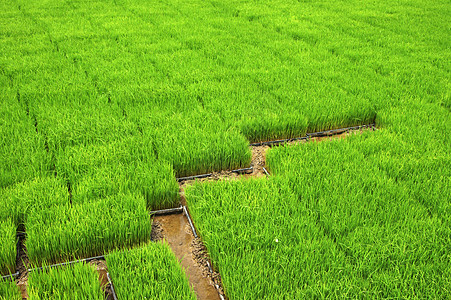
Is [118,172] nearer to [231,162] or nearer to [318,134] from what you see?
[231,162]

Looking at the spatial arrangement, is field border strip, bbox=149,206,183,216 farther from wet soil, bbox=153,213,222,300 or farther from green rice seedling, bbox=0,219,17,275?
green rice seedling, bbox=0,219,17,275

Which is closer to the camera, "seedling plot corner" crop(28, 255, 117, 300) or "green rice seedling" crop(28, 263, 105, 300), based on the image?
"green rice seedling" crop(28, 263, 105, 300)

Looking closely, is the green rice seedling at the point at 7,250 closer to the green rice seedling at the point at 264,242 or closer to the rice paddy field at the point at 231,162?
the rice paddy field at the point at 231,162

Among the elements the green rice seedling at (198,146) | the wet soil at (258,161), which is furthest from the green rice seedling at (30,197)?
the wet soil at (258,161)

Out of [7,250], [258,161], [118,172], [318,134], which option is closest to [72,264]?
[7,250]

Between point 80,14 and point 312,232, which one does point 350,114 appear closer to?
point 312,232

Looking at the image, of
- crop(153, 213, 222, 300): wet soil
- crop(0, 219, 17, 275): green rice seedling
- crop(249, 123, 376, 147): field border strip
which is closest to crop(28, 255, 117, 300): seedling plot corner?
crop(0, 219, 17, 275): green rice seedling
